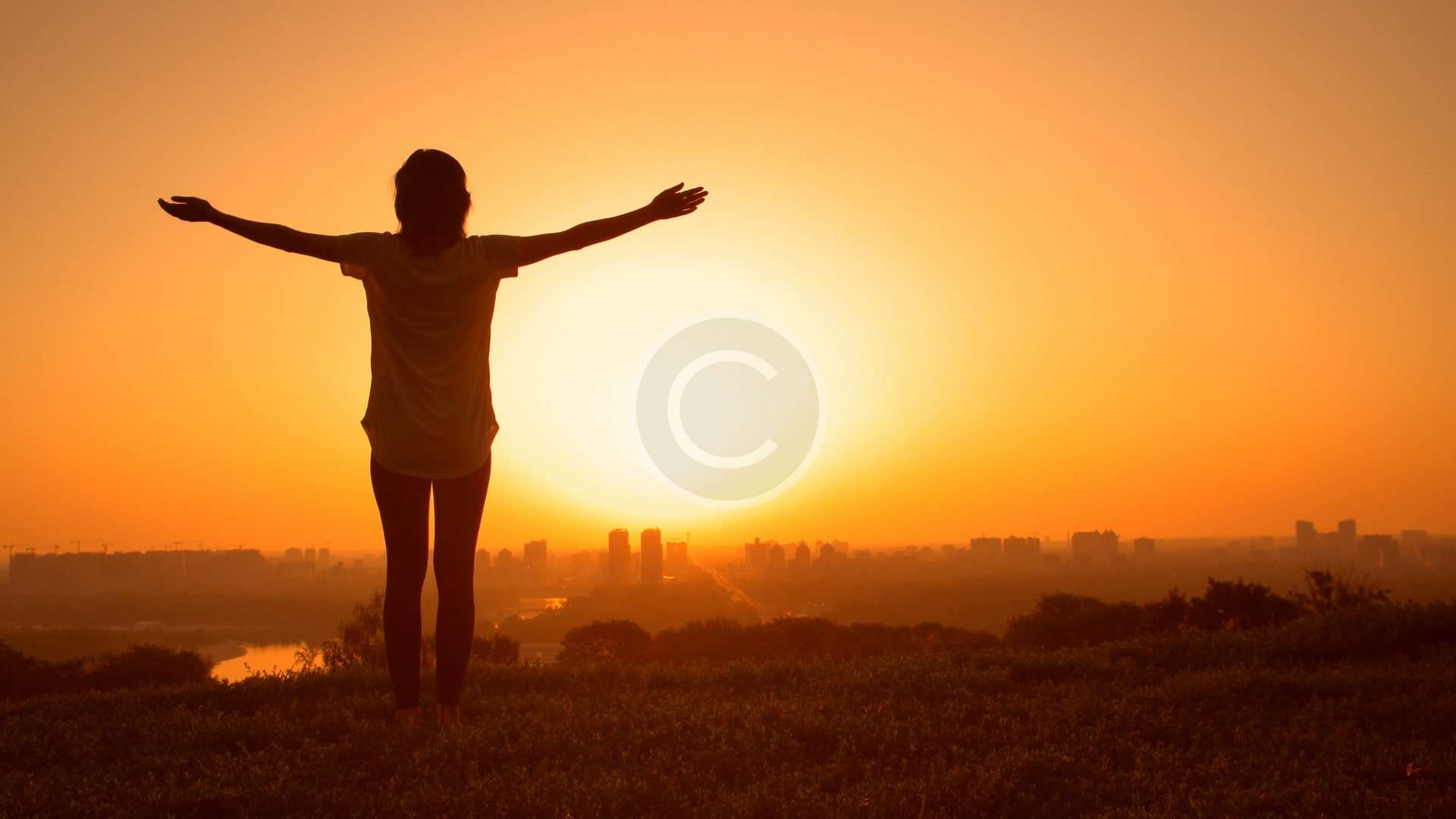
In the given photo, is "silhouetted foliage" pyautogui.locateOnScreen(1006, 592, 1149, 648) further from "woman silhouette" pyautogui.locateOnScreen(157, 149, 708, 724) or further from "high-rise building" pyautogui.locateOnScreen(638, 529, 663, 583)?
"high-rise building" pyautogui.locateOnScreen(638, 529, 663, 583)

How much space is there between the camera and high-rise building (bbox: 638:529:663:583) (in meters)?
146

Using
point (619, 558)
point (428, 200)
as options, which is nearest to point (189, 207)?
point (428, 200)

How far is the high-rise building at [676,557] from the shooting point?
188750mm

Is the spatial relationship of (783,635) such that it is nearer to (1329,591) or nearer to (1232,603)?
(1232,603)

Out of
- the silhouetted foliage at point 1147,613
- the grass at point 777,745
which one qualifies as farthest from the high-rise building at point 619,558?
the grass at point 777,745

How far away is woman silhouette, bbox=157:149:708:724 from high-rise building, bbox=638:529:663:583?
14115cm

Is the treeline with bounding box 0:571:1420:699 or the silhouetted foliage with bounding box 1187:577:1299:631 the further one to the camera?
the silhouetted foliage with bounding box 1187:577:1299:631

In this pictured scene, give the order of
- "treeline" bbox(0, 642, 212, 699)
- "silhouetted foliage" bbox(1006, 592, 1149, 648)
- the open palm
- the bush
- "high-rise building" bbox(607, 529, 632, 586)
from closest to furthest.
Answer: the open palm, "treeline" bbox(0, 642, 212, 699), the bush, "silhouetted foliage" bbox(1006, 592, 1149, 648), "high-rise building" bbox(607, 529, 632, 586)

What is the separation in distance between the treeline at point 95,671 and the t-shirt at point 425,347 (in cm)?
2931

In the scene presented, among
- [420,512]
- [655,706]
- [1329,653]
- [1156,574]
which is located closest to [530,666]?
[655,706]

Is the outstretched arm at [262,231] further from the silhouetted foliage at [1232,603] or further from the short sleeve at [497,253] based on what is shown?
the silhouetted foliage at [1232,603]

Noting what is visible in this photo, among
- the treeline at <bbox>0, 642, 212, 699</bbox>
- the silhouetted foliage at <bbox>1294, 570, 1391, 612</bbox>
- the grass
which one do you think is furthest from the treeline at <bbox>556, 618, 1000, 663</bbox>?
the grass

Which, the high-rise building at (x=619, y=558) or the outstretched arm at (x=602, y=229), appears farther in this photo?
the high-rise building at (x=619, y=558)

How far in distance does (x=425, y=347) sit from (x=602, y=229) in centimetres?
125
